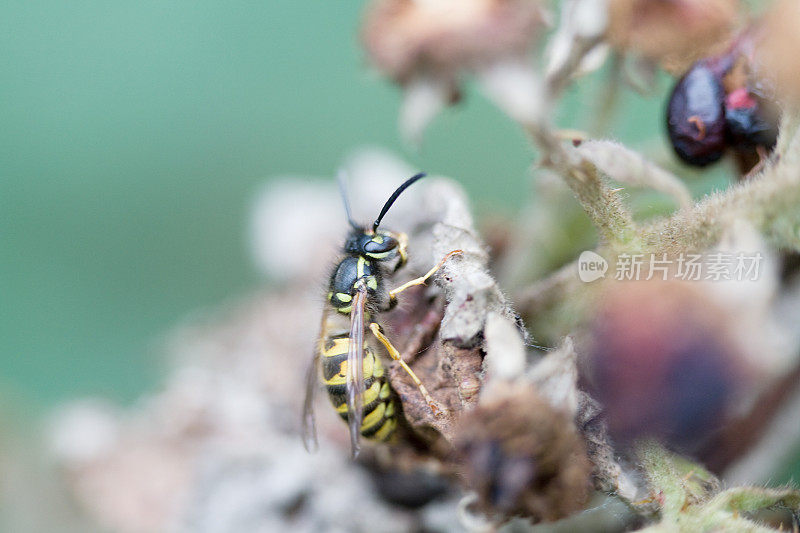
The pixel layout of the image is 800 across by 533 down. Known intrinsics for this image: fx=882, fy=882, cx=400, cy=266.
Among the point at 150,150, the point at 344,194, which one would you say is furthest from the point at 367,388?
the point at 150,150

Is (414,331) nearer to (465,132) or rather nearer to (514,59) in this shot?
(514,59)

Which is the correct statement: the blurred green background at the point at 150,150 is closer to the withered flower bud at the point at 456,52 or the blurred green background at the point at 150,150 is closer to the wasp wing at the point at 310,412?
the wasp wing at the point at 310,412

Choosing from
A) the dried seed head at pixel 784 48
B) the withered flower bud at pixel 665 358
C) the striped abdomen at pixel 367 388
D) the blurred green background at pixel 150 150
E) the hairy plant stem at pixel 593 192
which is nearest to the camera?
the withered flower bud at pixel 665 358

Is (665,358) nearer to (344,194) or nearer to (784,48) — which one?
(784,48)

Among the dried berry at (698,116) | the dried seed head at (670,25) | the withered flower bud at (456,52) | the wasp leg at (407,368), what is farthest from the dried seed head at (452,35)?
the wasp leg at (407,368)

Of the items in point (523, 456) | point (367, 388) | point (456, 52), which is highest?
point (456, 52)

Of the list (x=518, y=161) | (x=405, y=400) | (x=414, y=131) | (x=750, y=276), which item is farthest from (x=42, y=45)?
(x=750, y=276)
